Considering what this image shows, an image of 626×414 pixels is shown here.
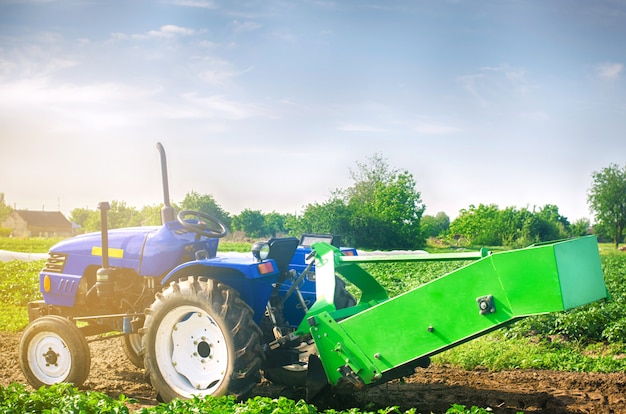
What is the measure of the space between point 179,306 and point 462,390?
103 inches

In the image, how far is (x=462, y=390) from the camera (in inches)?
221

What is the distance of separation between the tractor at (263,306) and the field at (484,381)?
16.3 inches

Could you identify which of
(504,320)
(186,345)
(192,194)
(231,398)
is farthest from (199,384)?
(192,194)

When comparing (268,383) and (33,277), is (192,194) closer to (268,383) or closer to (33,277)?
(33,277)

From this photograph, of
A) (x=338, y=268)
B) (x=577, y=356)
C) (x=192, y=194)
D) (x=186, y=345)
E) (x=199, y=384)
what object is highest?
(x=192, y=194)

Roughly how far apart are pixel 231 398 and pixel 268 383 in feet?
5.94

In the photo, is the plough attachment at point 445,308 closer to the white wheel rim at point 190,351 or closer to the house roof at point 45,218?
the white wheel rim at point 190,351

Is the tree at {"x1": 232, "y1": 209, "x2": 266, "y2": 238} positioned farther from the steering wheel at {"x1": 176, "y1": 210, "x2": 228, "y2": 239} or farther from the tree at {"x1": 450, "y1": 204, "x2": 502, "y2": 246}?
the steering wheel at {"x1": 176, "y1": 210, "x2": 228, "y2": 239}

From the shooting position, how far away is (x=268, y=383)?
231 inches

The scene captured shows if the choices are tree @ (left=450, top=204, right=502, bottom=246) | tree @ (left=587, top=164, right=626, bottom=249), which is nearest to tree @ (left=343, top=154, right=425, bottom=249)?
tree @ (left=450, top=204, right=502, bottom=246)

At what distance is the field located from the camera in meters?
4.99

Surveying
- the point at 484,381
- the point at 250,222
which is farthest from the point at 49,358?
the point at 250,222

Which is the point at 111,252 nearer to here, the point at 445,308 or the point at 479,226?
the point at 445,308

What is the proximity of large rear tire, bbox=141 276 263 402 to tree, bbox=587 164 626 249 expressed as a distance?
56483 millimetres
